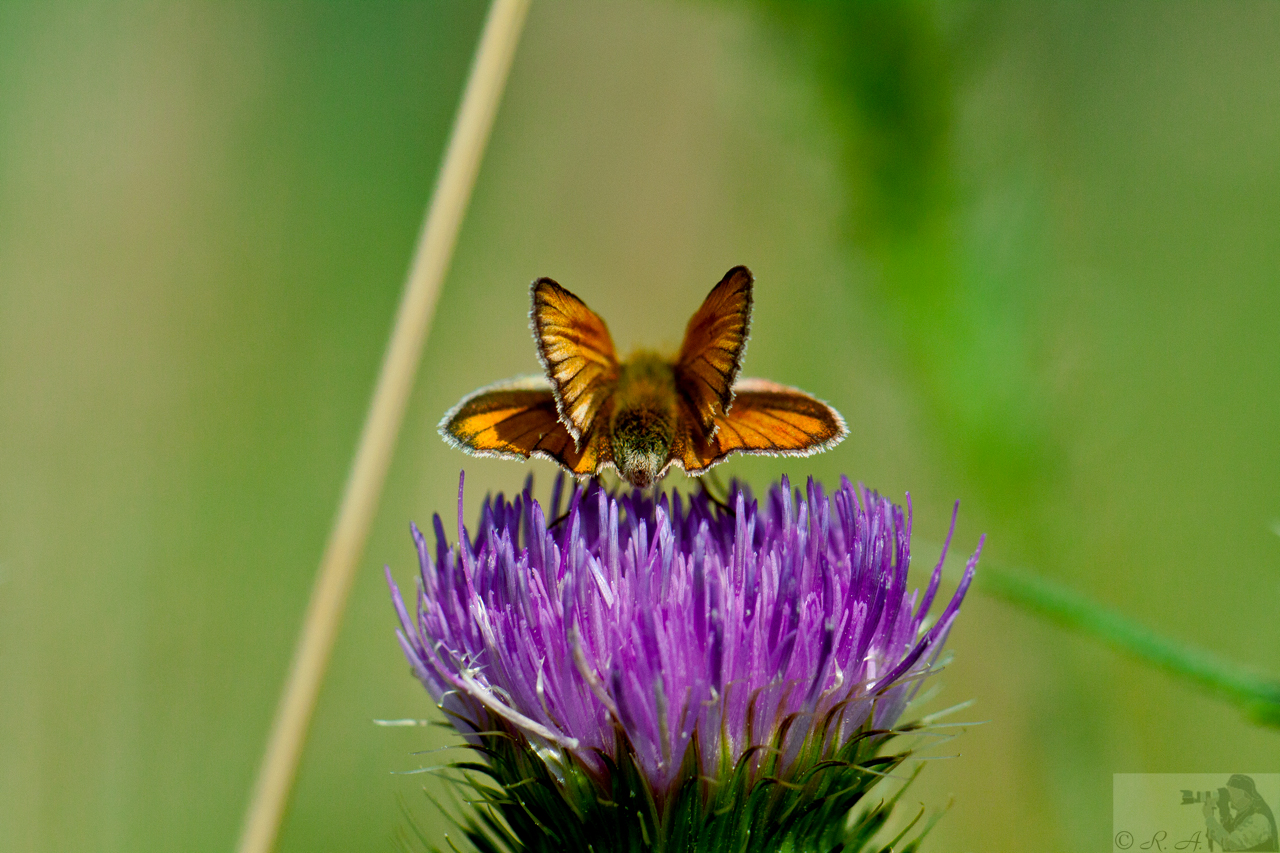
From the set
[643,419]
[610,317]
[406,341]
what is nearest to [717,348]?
[643,419]

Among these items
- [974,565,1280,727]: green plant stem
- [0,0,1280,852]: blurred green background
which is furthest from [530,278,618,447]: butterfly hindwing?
[0,0,1280,852]: blurred green background

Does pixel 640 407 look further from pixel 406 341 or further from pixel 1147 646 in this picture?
pixel 1147 646

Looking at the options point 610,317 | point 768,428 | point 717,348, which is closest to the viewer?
point 717,348

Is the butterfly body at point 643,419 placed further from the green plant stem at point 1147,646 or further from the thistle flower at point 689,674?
the green plant stem at point 1147,646

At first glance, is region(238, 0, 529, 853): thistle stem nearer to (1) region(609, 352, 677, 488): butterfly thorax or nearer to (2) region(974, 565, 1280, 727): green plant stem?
(1) region(609, 352, 677, 488): butterfly thorax

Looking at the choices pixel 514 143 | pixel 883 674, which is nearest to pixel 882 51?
pixel 883 674

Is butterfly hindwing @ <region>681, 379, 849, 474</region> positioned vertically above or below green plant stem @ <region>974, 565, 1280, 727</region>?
above
